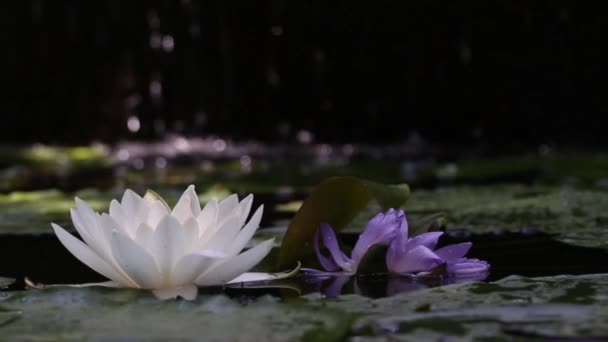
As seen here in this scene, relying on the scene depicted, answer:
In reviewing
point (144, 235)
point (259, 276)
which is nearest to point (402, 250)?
point (259, 276)

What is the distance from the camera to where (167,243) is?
56.5 inches

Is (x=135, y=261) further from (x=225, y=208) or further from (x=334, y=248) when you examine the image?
(x=334, y=248)

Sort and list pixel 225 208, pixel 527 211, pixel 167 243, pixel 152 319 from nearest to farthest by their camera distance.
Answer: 1. pixel 152 319
2. pixel 167 243
3. pixel 225 208
4. pixel 527 211

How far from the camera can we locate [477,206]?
113 inches

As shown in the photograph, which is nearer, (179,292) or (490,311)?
(490,311)

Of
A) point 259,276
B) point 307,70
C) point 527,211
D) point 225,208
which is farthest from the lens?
point 307,70

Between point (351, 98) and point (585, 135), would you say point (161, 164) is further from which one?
point (585, 135)

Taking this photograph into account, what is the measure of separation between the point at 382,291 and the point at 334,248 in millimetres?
189

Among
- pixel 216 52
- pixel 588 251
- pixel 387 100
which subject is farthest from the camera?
pixel 216 52

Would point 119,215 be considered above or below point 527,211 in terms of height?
above

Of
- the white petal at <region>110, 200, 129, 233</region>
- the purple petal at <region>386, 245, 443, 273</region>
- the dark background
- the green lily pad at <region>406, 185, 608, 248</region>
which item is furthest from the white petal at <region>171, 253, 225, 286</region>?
the dark background

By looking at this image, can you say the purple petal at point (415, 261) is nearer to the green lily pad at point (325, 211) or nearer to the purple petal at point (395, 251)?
the purple petal at point (395, 251)

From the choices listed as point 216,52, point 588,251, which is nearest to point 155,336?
point 588,251

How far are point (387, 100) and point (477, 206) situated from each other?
4.11 meters
